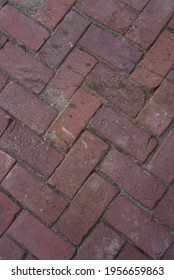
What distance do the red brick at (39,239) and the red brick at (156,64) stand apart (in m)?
0.88

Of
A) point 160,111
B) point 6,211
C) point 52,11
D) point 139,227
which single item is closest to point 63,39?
point 52,11

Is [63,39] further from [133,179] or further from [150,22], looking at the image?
[133,179]

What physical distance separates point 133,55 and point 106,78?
188mm

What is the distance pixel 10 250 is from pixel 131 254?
1.93 feet

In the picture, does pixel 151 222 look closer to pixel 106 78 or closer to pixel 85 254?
pixel 85 254

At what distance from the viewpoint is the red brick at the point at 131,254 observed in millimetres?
1877

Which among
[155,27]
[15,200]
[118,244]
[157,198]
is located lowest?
[15,200]

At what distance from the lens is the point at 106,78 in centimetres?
205

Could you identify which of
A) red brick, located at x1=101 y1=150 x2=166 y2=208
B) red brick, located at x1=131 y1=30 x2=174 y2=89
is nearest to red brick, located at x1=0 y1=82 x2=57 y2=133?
red brick, located at x1=101 y1=150 x2=166 y2=208

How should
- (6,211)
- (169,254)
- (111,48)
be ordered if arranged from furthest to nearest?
(111,48)
(6,211)
(169,254)

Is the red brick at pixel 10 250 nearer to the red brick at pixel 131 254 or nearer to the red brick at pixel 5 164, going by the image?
the red brick at pixel 5 164

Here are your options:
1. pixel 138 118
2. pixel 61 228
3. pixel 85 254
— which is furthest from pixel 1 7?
pixel 85 254

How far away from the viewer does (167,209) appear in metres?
1.90

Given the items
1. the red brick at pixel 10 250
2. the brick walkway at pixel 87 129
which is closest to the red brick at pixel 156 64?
the brick walkway at pixel 87 129
